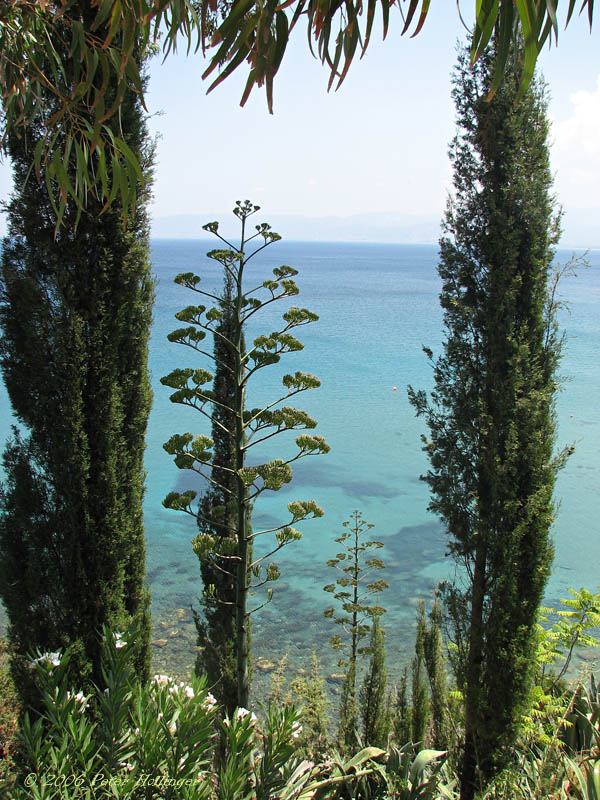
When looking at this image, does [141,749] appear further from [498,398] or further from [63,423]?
[498,398]

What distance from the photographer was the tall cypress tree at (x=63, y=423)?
4488mm

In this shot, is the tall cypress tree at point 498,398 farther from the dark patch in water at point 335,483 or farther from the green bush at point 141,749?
the dark patch in water at point 335,483

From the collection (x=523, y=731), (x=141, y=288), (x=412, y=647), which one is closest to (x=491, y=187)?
(x=141, y=288)

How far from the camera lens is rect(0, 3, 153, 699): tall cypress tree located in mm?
4488

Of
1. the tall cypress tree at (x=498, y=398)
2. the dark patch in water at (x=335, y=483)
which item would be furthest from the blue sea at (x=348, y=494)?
the tall cypress tree at (x=498, y=398)

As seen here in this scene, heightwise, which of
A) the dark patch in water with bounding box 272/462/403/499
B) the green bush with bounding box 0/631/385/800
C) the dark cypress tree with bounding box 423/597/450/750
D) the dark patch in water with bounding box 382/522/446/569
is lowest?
the dark patch in water with bounding box 382/522/446/569

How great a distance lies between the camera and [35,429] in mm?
4582

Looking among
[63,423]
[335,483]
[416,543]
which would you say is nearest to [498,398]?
[63,423]

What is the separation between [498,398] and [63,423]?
11.1 ft

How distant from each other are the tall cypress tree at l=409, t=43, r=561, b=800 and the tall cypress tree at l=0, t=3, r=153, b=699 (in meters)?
2.77

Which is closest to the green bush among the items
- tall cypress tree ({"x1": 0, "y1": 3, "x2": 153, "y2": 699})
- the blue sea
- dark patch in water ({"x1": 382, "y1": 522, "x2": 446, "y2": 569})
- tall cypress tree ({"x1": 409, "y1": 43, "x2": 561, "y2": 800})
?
tall cypress tree ({"x1": 0, "y1": 3, "x2": 153, "y2": 699})

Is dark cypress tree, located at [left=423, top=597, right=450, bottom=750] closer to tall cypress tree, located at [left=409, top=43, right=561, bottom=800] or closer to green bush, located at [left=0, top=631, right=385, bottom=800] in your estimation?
tall cypress tree, located at [left=409, top=43, right=561, bottom=800]

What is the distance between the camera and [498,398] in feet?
17.1

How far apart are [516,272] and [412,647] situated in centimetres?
617
